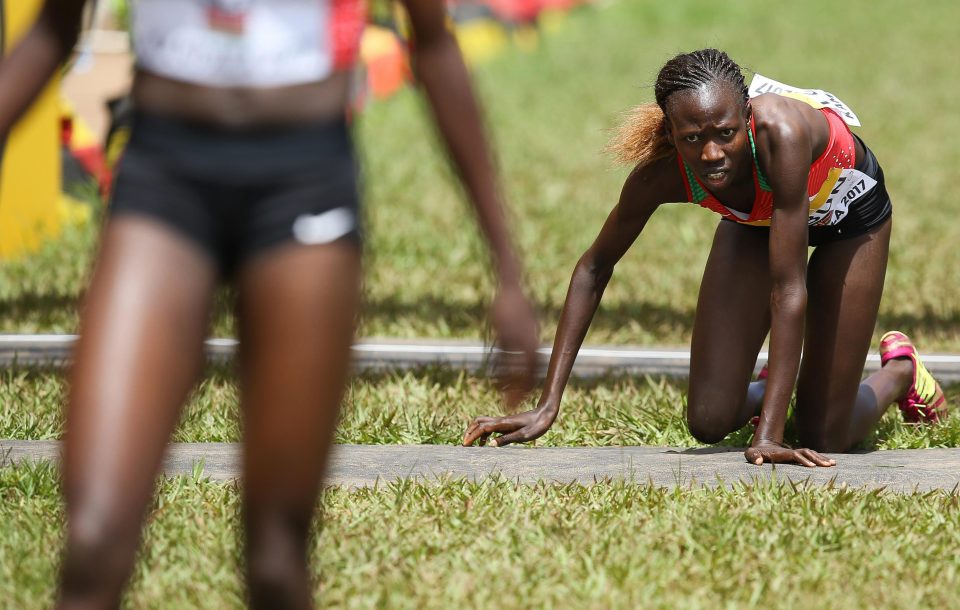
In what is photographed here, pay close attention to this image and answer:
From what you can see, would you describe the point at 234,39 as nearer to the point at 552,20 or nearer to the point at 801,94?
the point at 801,94

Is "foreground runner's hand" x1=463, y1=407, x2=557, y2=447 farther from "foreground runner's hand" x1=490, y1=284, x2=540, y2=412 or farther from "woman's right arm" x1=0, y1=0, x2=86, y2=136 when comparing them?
"woman's right arm" x1=0, y1=0, x2=86, y2=136

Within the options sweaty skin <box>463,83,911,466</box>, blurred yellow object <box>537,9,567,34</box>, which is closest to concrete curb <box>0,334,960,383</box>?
sweaty skin <box>463,83,911,466</box>

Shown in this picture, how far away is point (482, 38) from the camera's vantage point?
21125 mm

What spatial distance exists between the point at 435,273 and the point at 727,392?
124 inches

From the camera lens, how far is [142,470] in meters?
2.39

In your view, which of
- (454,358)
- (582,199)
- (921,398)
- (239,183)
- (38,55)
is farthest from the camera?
(582,199)

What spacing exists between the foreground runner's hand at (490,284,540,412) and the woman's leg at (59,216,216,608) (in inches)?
19.7

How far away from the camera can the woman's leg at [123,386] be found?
2338mm

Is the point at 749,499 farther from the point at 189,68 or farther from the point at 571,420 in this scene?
the point at 189,68

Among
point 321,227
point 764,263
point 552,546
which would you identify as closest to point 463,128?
point 321,227

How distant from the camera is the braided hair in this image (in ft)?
13.9

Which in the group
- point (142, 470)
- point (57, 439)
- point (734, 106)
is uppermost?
point (734, 106)

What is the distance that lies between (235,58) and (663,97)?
2.12 metres

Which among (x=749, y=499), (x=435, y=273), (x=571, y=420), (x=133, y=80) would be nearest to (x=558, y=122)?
(x=435, y=273)
